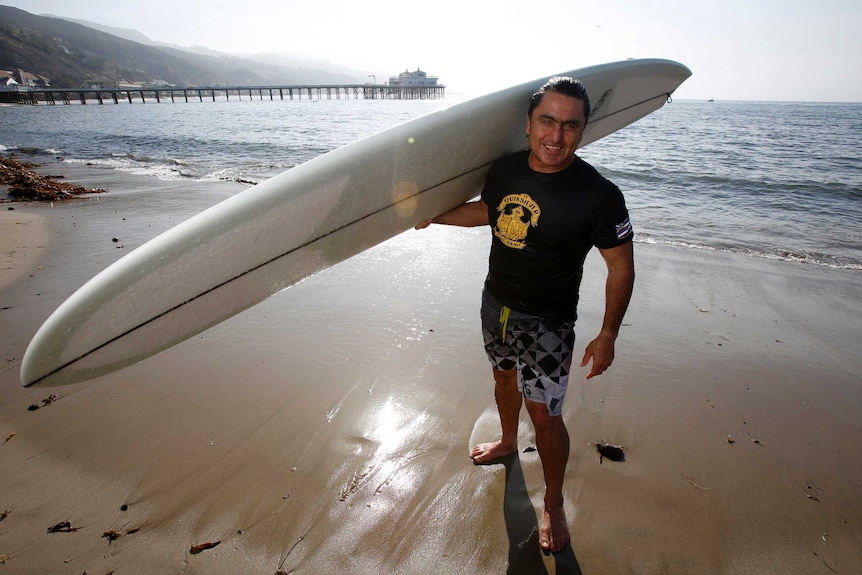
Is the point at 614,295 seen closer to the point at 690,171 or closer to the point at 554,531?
the point at 554,531

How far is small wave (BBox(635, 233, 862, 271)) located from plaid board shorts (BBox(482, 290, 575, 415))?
4593 mm

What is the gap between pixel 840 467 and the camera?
2.16 metres

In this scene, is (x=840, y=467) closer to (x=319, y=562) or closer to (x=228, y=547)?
(x=319, y=562)

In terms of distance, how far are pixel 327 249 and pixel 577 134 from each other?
52.1 inches

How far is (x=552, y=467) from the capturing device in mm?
1833

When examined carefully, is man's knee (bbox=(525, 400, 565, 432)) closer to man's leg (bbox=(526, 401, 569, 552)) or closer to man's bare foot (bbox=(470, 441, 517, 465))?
man's leg (bbox=(526, 401, 569, 552))

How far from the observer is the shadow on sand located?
1.71 m

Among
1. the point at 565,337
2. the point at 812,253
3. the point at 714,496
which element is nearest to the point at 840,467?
the point at 714,496

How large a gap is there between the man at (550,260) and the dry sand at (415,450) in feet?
1.36

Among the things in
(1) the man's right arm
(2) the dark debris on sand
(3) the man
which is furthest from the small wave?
(2) the dark debris on sand

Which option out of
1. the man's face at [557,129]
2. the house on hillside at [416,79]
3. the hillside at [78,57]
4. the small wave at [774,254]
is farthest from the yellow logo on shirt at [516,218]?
the hillside at [78,57]

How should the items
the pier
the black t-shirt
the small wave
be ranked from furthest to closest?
the pier → the small wave → the black t-shirt

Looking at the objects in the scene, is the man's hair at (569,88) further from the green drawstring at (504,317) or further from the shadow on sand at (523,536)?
the shadow on sand at (523,536)

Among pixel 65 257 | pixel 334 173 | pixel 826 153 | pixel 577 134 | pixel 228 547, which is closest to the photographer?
pixel 577 134
